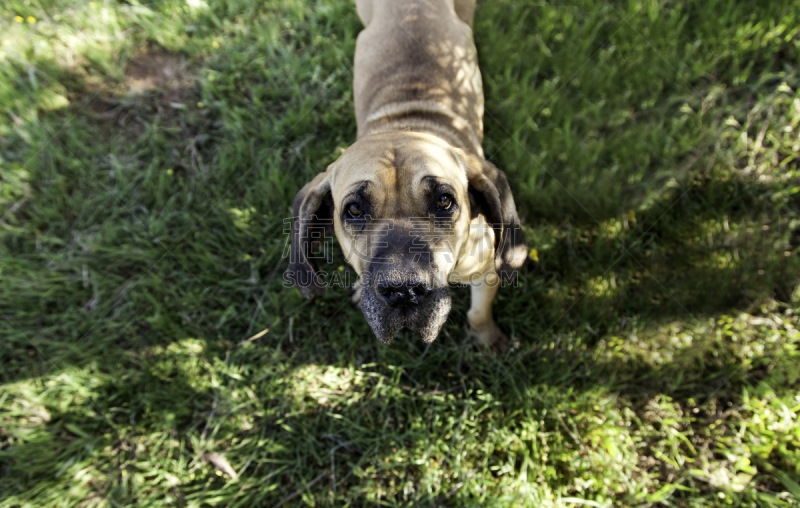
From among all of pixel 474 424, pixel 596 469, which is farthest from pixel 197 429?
pixel 596 469

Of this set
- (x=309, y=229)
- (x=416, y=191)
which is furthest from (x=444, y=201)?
(x=309, y=229)

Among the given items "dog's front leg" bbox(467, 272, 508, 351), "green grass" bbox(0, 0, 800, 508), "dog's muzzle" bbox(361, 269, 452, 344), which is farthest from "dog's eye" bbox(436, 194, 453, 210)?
"green grass" bbox(0, 0, 800, 508)

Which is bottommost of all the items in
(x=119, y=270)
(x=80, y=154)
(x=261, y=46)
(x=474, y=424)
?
(x=474, y=424)

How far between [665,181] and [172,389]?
4626 millimetres

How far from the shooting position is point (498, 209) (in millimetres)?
2707

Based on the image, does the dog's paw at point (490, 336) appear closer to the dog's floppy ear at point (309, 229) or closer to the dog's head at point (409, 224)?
the dog's head at point (409, 224)

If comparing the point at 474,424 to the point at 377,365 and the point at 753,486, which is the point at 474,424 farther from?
the point at 753,486

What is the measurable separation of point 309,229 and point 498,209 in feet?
3.97

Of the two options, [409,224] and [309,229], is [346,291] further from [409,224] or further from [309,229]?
[409,224]

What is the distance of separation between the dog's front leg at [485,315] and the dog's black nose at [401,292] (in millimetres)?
980

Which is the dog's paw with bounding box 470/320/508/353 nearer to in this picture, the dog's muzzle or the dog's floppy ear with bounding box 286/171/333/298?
the dog's muzzle

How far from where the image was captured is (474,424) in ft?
10.9

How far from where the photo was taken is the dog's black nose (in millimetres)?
2100

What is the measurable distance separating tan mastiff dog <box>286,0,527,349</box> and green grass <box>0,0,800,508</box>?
0.68 meters
